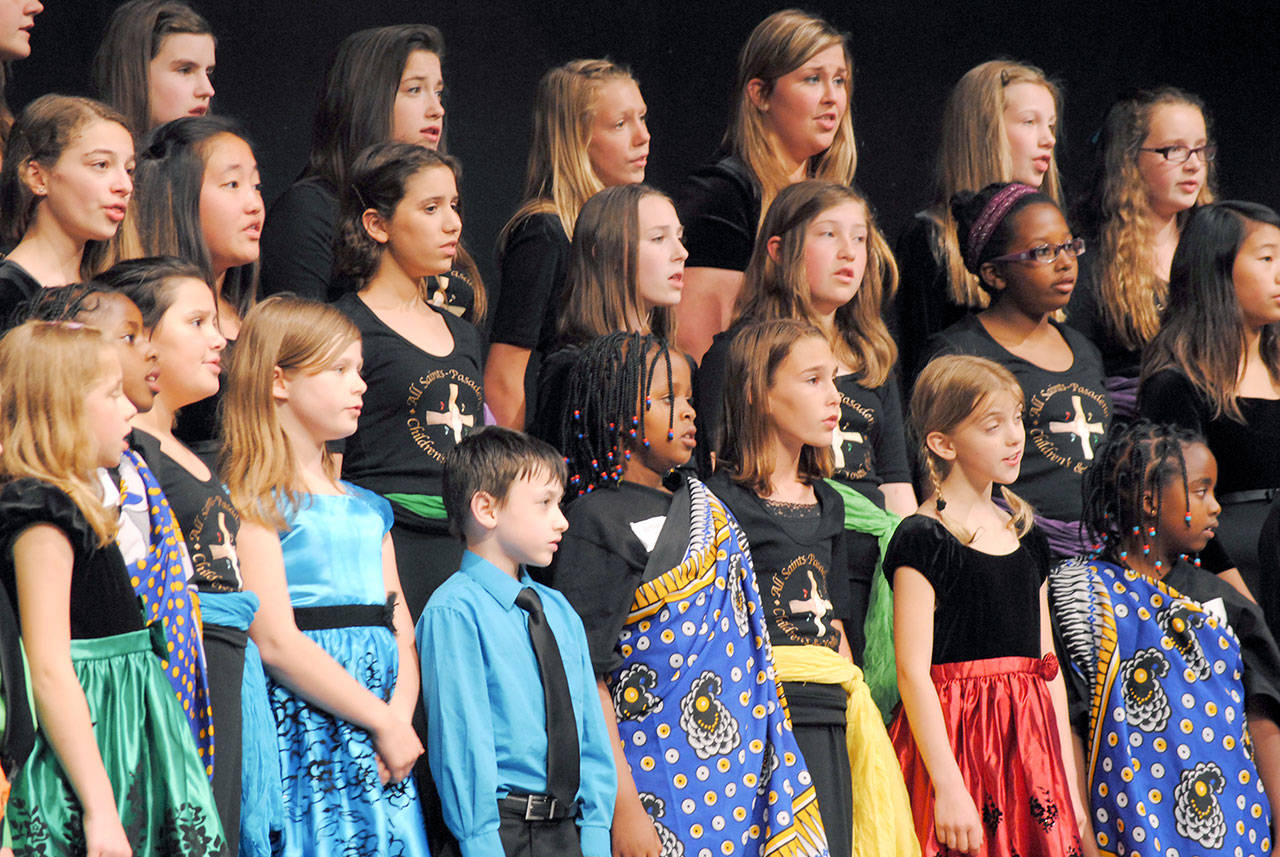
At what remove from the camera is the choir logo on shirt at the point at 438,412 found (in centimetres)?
336

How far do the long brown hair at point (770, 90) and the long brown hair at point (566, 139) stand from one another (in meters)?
0.34

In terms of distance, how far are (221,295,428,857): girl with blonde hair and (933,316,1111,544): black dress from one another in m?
1.66

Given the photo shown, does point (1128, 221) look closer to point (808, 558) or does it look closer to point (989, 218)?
point (989, 218)

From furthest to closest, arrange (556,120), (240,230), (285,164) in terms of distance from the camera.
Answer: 1. (285,164)
2. (556,120)
3. (240,230)

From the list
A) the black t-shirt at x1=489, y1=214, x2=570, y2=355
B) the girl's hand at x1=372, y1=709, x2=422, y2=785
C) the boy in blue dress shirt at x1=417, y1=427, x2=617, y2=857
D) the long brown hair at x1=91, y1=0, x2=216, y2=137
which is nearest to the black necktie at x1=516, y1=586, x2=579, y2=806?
the boy in blue dress shirt at x1=417, y1=427, x2=617, y2=857

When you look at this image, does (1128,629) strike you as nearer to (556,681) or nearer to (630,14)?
(556,681)

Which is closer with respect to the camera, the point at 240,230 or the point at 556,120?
the point at 240,230

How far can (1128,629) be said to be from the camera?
12.1 ft

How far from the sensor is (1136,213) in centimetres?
473

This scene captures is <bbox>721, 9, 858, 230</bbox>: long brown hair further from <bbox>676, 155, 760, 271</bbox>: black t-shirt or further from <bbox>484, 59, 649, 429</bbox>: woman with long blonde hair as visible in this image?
<bbox>484, 59, 649, 429</bbox>: woman with long blonde hair

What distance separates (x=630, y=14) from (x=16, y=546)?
11.3 ft

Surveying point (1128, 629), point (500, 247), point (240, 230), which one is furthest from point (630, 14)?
point (1128, 629)

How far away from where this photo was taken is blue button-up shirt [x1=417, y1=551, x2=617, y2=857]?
2828 millimetres

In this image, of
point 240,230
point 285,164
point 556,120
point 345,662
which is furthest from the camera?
point 285,164
